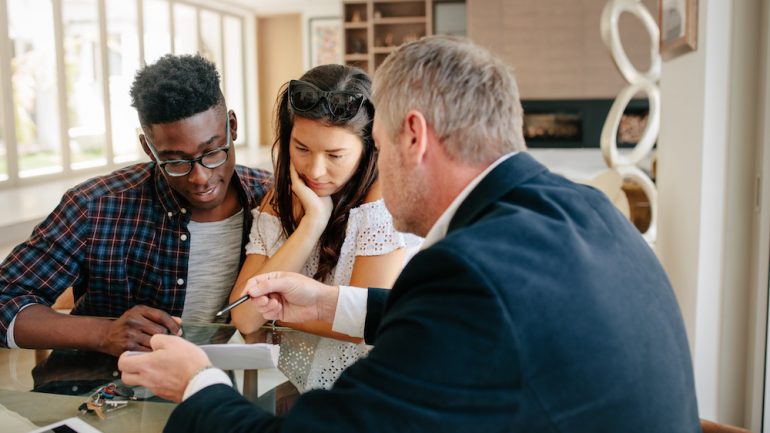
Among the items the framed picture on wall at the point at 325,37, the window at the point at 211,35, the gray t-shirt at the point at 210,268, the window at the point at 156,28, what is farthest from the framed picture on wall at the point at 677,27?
the framed picture on wall at the point at 325,37

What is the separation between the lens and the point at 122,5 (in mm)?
7520

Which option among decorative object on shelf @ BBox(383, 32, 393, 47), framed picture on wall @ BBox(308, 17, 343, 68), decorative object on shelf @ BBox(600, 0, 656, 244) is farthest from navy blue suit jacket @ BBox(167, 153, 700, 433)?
framed picture on wall @ BBox(308, 17, 343, 68)

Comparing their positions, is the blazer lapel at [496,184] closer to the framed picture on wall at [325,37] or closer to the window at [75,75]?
the window at [75,75]

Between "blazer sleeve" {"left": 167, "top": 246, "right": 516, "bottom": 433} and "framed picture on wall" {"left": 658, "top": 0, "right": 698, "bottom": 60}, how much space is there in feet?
6.04

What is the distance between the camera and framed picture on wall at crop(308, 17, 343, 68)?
406 inches

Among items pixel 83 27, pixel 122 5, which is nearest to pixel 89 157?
pixel 83 27

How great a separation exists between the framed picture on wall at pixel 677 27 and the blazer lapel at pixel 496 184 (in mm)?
1606

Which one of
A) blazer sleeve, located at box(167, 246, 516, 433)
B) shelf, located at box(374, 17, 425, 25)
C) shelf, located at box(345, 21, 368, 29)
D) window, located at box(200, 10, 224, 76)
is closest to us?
blazer sleeve, located at box(167, 246, 516, 433)

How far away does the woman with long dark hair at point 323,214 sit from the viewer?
1.69 metres

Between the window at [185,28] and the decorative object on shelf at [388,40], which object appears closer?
the window at [185,28]

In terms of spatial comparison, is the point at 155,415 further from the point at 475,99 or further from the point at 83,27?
the point at 83,27

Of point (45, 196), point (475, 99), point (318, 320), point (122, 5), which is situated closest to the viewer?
point (475, 99)

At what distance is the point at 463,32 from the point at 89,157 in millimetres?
4711

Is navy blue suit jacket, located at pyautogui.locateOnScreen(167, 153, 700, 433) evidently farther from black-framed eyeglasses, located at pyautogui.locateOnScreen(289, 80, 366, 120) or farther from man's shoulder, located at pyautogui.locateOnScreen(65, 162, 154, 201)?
man's shoulder, located at pyautogui.locateOnScreen(65, 162, 154, 201)
